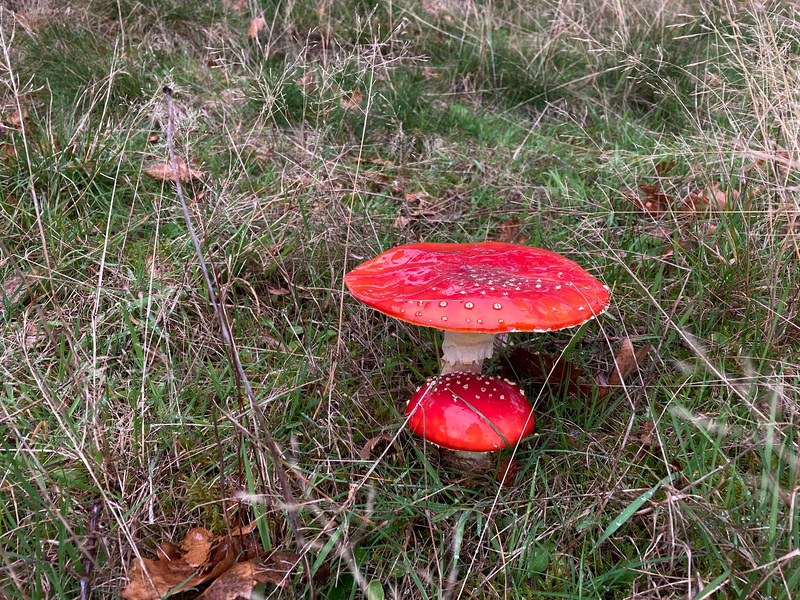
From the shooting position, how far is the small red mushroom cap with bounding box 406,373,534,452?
177cm

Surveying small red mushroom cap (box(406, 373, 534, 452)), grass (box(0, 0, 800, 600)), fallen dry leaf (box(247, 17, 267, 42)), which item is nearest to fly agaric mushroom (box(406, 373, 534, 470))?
small red mushroom cap (box(406, 373, 534, 452))

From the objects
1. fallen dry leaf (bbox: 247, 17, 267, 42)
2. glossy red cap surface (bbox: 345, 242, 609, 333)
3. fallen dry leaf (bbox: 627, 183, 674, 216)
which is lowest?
fallen dry leaf (bbox: 627, 183, 674, 216)

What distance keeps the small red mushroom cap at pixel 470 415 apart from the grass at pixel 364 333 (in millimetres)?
140

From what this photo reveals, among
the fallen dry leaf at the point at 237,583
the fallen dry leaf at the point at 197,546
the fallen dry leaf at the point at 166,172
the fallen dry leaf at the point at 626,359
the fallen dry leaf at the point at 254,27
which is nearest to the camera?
the fallen dry leaf at the point at 237,583

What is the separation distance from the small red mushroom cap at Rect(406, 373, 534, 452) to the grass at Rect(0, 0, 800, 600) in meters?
0.14

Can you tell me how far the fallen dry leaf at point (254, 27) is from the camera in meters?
4.25

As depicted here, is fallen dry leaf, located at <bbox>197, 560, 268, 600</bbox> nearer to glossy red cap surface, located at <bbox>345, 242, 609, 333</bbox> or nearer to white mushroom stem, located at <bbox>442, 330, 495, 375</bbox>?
glossy red cap surface, located at <bbox>345, 242, 609, 333</bbox>

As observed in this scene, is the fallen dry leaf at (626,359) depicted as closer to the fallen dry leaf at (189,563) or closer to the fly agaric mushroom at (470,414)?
the fly agaric mushroom at (470,414)

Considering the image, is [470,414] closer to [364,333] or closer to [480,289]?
[480,289]

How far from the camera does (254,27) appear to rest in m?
4.28

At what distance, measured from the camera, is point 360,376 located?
7.41 feet

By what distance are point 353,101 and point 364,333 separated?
6.75 feet

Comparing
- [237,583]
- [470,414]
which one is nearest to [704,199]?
[470,414]

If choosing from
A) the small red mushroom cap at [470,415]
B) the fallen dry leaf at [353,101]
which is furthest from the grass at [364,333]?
the small red mushroom cap at [470,415]
